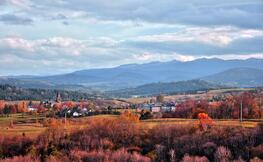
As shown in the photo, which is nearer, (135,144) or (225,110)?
(135,144)

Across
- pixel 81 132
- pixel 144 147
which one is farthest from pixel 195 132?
pixel 81 132

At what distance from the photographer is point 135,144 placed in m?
89.6

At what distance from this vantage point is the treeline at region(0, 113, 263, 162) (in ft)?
249

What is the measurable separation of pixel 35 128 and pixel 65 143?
47.6 ft

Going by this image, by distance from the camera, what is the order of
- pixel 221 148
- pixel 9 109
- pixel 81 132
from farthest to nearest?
pixel 9 109 → pixel 81 132 → pixel 221 148

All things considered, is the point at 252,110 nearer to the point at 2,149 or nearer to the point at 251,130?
the point at 251,130

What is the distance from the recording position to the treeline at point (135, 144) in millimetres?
76000

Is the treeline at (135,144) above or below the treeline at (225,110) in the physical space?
below

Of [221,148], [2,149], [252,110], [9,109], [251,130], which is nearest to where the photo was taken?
[221,148]

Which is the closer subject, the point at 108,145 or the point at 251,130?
the point at 251,130

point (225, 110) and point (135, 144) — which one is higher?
point (225, 110)

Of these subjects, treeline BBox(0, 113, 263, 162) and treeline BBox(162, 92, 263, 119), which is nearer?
treeline BBox(0, 113, 263, 162)

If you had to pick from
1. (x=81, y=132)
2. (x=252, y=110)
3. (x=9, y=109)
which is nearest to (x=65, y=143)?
(x=81, y=132)

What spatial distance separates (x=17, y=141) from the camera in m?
87.9
